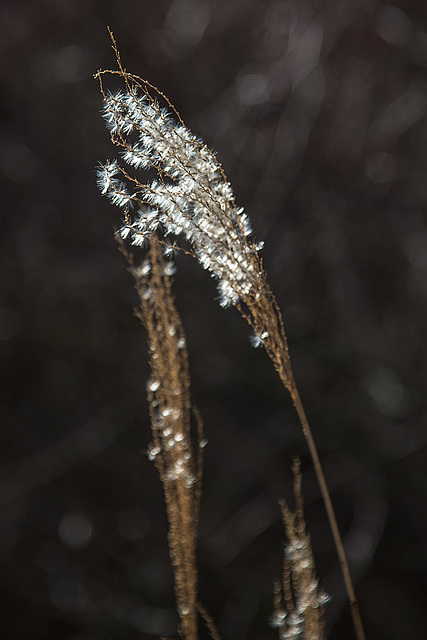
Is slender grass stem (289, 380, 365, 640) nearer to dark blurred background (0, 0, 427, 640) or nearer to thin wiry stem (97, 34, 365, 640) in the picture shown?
thin wiry stem (97, 34, 365, 640)

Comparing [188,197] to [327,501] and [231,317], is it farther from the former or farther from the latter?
[231,317]

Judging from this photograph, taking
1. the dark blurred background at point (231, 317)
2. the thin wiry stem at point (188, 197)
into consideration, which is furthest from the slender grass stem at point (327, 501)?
the dark blurred background at point (231, 317)

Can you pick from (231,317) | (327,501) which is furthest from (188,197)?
(231,317)

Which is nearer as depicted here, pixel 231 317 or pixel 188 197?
pixel 188 197

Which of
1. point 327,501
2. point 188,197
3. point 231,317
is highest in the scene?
point 231,317

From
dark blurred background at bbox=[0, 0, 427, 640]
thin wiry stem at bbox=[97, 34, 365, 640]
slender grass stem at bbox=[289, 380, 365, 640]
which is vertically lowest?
slender grass stem at bbox=[289, 380, 365, 640]

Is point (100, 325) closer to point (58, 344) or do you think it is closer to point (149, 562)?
point (58, 344)

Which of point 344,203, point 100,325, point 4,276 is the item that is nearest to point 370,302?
point 344,203

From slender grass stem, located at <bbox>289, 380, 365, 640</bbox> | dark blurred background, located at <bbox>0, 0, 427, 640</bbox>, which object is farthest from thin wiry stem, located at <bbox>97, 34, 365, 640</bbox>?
dark blurred background, located at <bbox>0, 0, 427, 640</bbox>
